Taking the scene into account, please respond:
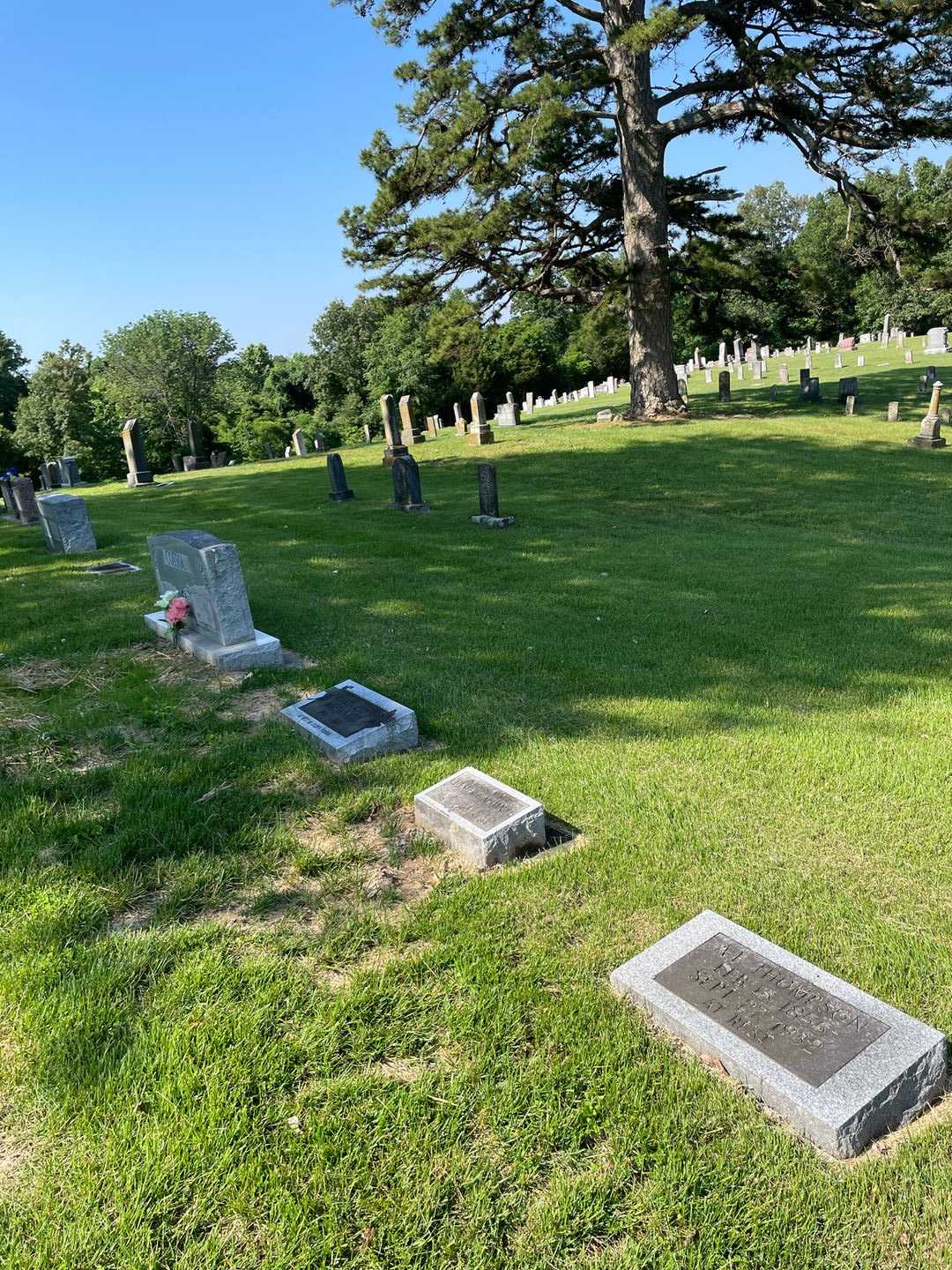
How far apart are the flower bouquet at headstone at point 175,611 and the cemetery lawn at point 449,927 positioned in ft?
1.17

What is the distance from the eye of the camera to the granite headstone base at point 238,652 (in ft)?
18.4

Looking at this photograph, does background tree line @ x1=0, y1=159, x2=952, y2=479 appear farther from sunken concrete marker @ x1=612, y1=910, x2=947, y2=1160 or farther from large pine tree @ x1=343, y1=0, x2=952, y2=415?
sunken concrete marker @ x1=612, y1=910, x2=947, y2=1160

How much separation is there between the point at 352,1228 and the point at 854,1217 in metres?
1.37

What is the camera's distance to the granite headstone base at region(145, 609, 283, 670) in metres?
5.62

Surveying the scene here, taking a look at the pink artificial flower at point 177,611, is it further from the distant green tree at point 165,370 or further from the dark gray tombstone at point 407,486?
the distant green tree at point 165,370

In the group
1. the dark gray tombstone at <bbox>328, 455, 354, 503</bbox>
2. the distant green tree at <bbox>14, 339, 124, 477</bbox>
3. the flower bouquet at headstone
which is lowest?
the flower bouquet at headstone

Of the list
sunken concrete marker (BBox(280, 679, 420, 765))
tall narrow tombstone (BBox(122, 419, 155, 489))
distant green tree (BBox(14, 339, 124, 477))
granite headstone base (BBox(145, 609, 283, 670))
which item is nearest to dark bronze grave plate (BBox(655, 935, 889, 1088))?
sunken concrete marker (BBox(280, 679, 420, 765))

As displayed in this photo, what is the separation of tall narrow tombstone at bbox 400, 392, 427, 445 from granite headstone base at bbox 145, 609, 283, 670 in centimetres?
1487

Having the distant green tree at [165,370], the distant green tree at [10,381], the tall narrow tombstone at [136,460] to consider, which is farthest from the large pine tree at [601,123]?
the distant green tree at [10,381]

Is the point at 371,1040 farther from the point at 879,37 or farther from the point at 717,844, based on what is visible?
the point at 879,37

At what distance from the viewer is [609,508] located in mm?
13109

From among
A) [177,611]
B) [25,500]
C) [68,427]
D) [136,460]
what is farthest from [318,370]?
[177,611]

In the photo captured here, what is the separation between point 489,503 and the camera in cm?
1159

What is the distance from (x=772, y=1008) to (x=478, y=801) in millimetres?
1574
